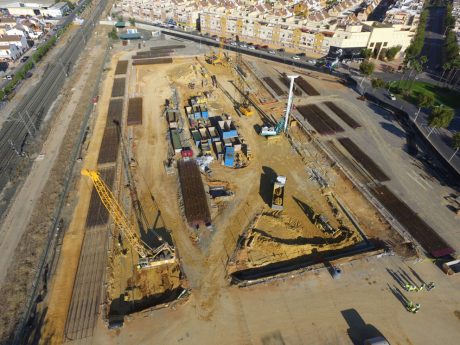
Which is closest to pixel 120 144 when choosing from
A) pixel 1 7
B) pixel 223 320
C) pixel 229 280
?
pixel 229 280

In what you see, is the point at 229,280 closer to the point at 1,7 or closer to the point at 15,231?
the point at 15,231

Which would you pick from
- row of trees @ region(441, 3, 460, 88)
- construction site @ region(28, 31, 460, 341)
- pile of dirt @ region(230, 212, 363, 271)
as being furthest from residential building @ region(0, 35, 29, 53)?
row of trees @ region(441, 3, 460, 88)

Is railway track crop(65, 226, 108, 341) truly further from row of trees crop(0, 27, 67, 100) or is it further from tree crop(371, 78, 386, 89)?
tree crop(371, 78, 386, 89)

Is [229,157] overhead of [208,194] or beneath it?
overhead

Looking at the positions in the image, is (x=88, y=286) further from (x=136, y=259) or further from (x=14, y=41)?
(x=14, y=41)

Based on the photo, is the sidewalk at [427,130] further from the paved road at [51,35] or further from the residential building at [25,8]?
the residential building at [25,8]

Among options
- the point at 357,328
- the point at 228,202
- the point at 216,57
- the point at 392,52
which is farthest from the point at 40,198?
the point at 392,52

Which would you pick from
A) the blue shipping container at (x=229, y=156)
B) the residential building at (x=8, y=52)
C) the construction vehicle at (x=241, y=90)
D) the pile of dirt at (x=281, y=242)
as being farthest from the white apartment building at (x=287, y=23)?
the pile of dirt at (x=281, y=242)

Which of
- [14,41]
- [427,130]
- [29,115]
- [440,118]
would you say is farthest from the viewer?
[14,41]
